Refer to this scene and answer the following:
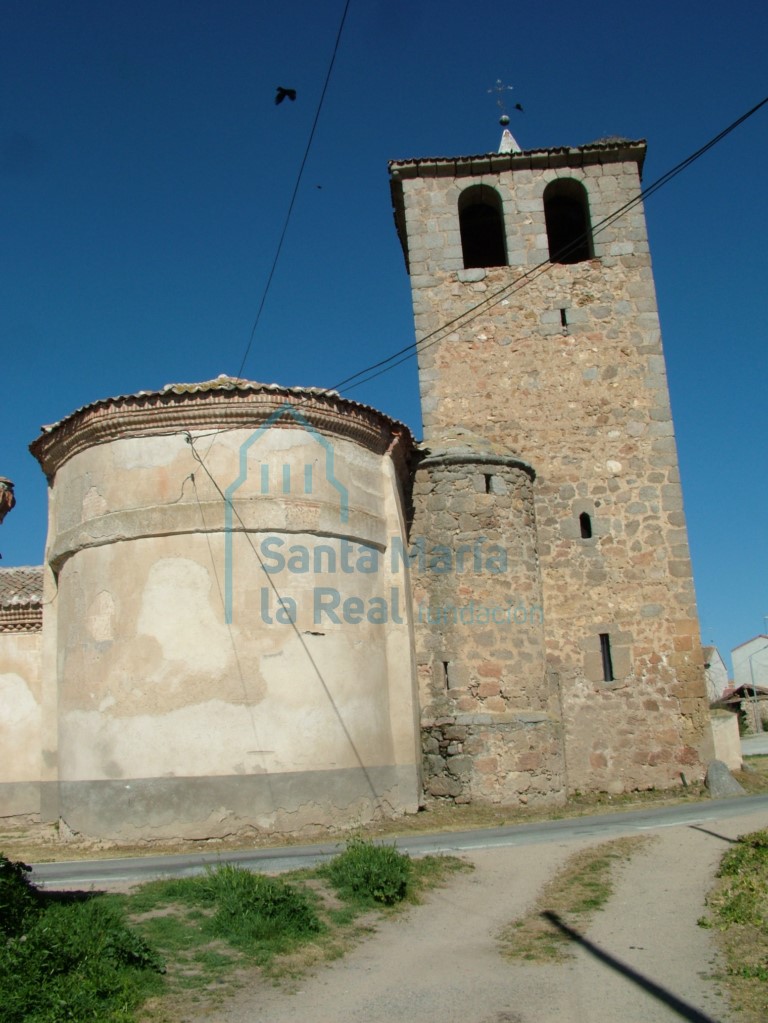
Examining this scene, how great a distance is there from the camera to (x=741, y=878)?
7.79 meters

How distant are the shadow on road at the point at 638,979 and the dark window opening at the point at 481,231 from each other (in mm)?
14325

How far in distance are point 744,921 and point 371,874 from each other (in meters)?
2.88

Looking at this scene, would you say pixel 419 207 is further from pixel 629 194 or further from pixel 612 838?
pixel 612 838

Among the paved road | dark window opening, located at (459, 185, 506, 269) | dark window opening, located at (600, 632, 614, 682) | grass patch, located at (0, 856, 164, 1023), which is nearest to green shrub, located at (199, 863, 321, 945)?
grass patch, located at (0, 856, 164, 1023)

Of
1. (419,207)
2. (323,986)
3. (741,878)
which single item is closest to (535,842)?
(741,878)

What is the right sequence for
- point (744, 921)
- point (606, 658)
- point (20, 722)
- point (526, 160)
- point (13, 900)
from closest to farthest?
point (13, 900)
point (744, 921)
point (20, 722)
point (606, 658)
point (526, 160)

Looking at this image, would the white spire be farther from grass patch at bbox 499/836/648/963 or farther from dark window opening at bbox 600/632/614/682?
grass patch at bbox 499/836/648/963

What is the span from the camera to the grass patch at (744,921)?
5.11 meters

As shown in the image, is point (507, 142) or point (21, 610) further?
point (507, 142)

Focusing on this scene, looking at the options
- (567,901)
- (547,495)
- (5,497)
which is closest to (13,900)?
(567,901)

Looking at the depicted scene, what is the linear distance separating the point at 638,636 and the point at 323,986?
35.8ft

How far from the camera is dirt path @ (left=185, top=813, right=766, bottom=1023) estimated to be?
4.96 metres

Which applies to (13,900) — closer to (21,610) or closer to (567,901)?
(567,901)

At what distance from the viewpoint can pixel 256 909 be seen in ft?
21.6
